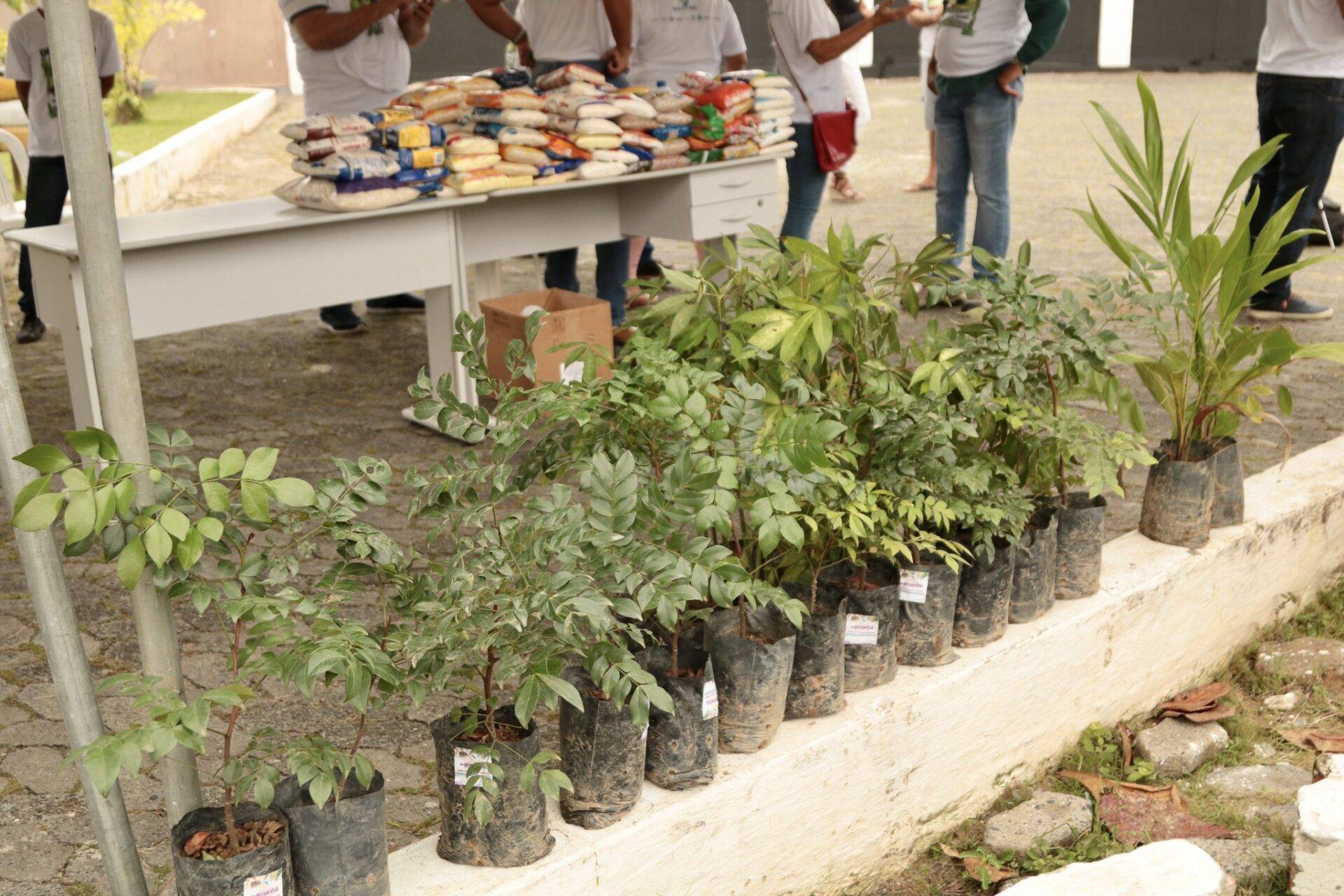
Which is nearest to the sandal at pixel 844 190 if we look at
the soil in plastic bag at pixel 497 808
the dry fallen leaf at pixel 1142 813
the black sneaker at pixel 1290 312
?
the black sneaker at pixel 1290 312

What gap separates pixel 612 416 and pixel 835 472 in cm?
39

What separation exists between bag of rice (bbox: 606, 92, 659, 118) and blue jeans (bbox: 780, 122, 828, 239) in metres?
1.03

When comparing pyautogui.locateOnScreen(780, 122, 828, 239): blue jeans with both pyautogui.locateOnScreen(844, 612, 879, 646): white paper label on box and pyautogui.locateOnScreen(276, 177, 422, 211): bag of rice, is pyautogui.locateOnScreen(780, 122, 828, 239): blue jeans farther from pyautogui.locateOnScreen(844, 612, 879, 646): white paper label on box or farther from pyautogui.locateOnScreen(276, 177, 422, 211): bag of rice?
pyautogui.locateOnScreen(844, 612, 879, 646): white paper label on box

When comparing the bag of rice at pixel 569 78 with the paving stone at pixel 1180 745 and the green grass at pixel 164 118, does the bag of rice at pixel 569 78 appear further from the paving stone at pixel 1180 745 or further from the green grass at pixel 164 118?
the green grass at pixel 164 118

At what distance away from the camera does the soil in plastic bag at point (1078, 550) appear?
2.76 metres

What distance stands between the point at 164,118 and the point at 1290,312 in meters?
13.2

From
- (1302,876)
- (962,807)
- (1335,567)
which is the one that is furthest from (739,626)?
(1335,567)

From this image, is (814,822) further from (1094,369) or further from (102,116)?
(102,116)

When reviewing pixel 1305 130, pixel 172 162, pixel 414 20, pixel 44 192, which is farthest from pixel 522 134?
pixel 172 162

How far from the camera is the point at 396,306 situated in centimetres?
650

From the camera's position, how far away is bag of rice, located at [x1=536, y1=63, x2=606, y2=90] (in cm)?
504

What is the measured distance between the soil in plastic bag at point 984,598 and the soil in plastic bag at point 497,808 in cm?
103

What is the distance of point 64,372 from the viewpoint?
5402 millimetres

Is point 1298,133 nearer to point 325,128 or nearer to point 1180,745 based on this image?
point 1180,745
